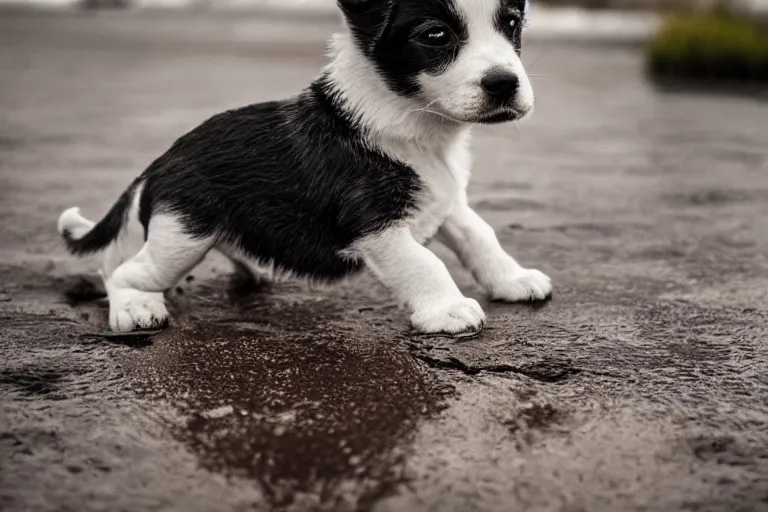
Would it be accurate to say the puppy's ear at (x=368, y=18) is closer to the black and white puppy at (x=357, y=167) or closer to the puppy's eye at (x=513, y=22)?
the black and white puppy at (x=357, y=167)

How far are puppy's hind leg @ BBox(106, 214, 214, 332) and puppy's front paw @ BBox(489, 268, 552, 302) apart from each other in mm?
1228

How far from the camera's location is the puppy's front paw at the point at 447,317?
11.5 feet

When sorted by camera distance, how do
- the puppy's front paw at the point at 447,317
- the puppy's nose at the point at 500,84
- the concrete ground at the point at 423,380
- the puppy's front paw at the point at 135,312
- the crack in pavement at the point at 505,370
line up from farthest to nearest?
the puppy's front paw at the point at 135,312 < the puppy's front paw at the point at 447,317 < the puppy's nose at the point at 500,84 < the crack in pavement at the point at 505,370 < the concrete ground at the point at 423,380

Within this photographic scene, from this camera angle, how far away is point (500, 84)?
11.0 feet

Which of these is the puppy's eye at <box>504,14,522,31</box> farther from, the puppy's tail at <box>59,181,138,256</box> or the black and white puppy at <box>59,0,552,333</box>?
the puppy's tail at <box>59,181,138,256</box>

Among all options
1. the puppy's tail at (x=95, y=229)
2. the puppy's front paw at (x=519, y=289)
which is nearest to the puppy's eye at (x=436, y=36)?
the puppy's front paw at (x=519, y=289)

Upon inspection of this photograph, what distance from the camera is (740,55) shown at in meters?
13.6

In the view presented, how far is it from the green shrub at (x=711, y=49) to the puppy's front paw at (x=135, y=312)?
Answer: 11926 millimetres

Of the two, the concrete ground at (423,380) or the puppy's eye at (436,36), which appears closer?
the concrete ground at (423,380)

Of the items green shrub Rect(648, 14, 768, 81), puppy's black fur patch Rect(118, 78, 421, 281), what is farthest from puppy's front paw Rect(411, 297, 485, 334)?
green shrub Rect(648, 14, 768, 81)

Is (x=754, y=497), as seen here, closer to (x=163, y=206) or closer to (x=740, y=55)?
(x=163, y=206)

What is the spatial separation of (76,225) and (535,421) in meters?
2.49

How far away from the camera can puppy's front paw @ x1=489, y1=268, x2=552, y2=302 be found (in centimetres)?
398

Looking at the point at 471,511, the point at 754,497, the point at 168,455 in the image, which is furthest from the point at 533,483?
the point at 168,455
